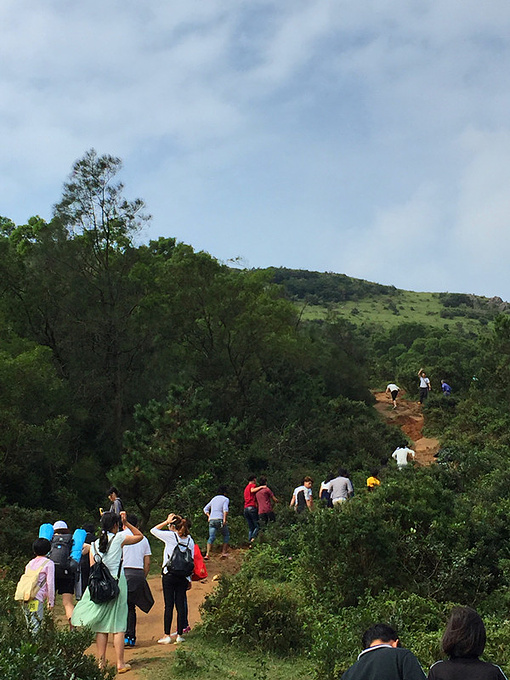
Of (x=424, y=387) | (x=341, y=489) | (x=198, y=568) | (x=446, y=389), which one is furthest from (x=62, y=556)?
(x=446, y=389)

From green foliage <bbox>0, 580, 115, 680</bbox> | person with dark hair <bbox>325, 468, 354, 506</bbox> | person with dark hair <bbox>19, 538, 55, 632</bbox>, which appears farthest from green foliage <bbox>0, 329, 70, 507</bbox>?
green foliage <bbox>0, 580, 115, 680</bbox>

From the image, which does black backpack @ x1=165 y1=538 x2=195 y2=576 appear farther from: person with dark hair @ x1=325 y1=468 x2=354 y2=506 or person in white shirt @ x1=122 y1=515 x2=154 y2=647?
person with dark hair @ x1=325 y1=468 x2=354 y2=506

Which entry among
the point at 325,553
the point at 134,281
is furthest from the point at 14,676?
the point at 134,281

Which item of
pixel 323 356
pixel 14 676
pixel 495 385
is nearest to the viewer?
pixel 14 676

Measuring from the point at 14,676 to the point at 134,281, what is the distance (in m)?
16.1

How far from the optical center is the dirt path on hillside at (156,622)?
7.46 meters

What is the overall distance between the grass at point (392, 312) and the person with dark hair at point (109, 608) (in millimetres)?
62292

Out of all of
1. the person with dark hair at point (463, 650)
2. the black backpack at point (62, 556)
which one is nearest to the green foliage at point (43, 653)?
the black backpack at point (62, 556)

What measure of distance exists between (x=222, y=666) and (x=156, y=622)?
2.63m

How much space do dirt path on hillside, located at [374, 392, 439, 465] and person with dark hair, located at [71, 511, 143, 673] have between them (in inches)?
674

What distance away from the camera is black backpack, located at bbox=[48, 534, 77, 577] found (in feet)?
27.8

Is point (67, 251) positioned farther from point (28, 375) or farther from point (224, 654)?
point (224, 654)

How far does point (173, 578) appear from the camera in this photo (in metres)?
8.12

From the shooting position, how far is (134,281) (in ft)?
66.9
